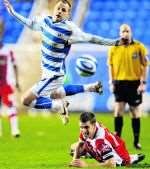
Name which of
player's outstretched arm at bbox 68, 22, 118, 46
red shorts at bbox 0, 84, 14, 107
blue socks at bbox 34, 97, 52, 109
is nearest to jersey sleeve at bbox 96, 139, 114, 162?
player's outstretched arm at bbox 68, 22, 118, 46

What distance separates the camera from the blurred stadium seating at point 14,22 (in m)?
29.8

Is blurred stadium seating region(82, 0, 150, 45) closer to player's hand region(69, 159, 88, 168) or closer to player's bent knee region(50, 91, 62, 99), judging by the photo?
player's bent knee region(50, 91, 62, 99)

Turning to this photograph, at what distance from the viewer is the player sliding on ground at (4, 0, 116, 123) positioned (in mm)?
13086

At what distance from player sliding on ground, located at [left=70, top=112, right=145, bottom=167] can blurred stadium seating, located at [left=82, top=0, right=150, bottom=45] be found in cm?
1747

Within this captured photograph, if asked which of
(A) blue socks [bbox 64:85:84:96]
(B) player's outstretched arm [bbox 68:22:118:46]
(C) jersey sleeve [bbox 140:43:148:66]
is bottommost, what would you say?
(A) blue socks [bbox 64:85:84:96]

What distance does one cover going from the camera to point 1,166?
11.9m

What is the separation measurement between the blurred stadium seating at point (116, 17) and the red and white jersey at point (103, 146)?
17434 millimetres

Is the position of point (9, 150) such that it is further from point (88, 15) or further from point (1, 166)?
point (88, 15)

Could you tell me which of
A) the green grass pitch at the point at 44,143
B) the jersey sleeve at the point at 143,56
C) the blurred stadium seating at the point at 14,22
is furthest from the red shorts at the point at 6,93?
the blurred stadium seating at the point at 14,22

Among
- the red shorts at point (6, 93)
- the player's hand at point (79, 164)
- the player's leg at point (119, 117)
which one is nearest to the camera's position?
the player's hand at point (79, 164)

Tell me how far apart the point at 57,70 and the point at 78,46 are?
12.5 m

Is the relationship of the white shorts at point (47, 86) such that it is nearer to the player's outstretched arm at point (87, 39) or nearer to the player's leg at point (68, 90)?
the player's leg at point (68, 90)

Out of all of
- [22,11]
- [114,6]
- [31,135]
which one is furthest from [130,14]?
[31,135]

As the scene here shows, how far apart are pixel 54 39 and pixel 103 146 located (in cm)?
260
